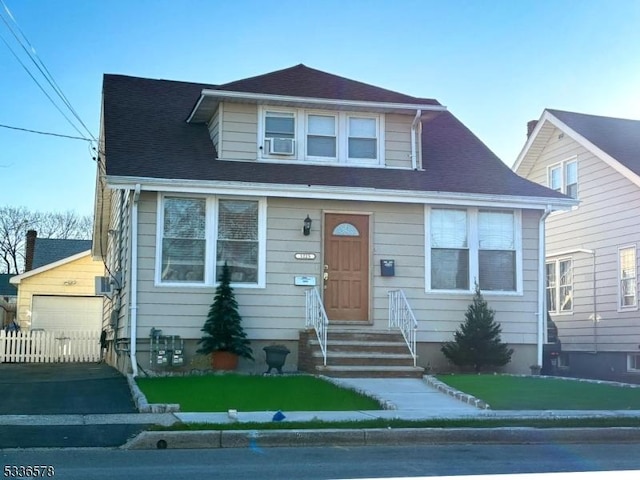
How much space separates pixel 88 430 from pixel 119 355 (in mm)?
7881

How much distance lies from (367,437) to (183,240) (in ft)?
23.8

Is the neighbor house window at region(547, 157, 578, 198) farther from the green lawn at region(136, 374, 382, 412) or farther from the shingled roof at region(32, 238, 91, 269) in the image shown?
the shingled roof at region(32, 238, 91, 269)

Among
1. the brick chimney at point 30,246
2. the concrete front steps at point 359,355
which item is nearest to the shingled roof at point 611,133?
the concrete front steps at point 359,355

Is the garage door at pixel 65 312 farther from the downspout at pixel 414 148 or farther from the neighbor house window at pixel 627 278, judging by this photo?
the neighbor house window at pixel 627 278

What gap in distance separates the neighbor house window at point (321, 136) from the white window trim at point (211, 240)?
1.97m

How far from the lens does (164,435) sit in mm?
8656

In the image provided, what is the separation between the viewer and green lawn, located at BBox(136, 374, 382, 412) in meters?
11.0

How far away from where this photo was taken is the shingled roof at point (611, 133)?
20.2m

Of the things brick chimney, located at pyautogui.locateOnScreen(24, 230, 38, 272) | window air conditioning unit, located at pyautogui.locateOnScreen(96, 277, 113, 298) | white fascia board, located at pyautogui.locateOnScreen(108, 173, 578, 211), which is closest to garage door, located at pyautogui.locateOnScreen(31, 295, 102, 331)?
brick chimney, located at pyautogui.locateOnScreen(24, 230, 38, 272)

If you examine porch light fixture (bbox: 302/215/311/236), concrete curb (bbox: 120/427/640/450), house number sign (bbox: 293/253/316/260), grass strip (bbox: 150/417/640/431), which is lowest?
concrete curb (bbox: 120/427/640/450)

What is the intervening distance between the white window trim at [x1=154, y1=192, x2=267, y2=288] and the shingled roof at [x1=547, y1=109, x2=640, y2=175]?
939 cm

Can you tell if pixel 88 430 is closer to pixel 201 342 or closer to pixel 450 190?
pixel 201 342

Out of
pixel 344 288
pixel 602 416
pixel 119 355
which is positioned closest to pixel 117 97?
pixel 119 355

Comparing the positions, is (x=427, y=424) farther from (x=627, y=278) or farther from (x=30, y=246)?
(x=30, y=246)
